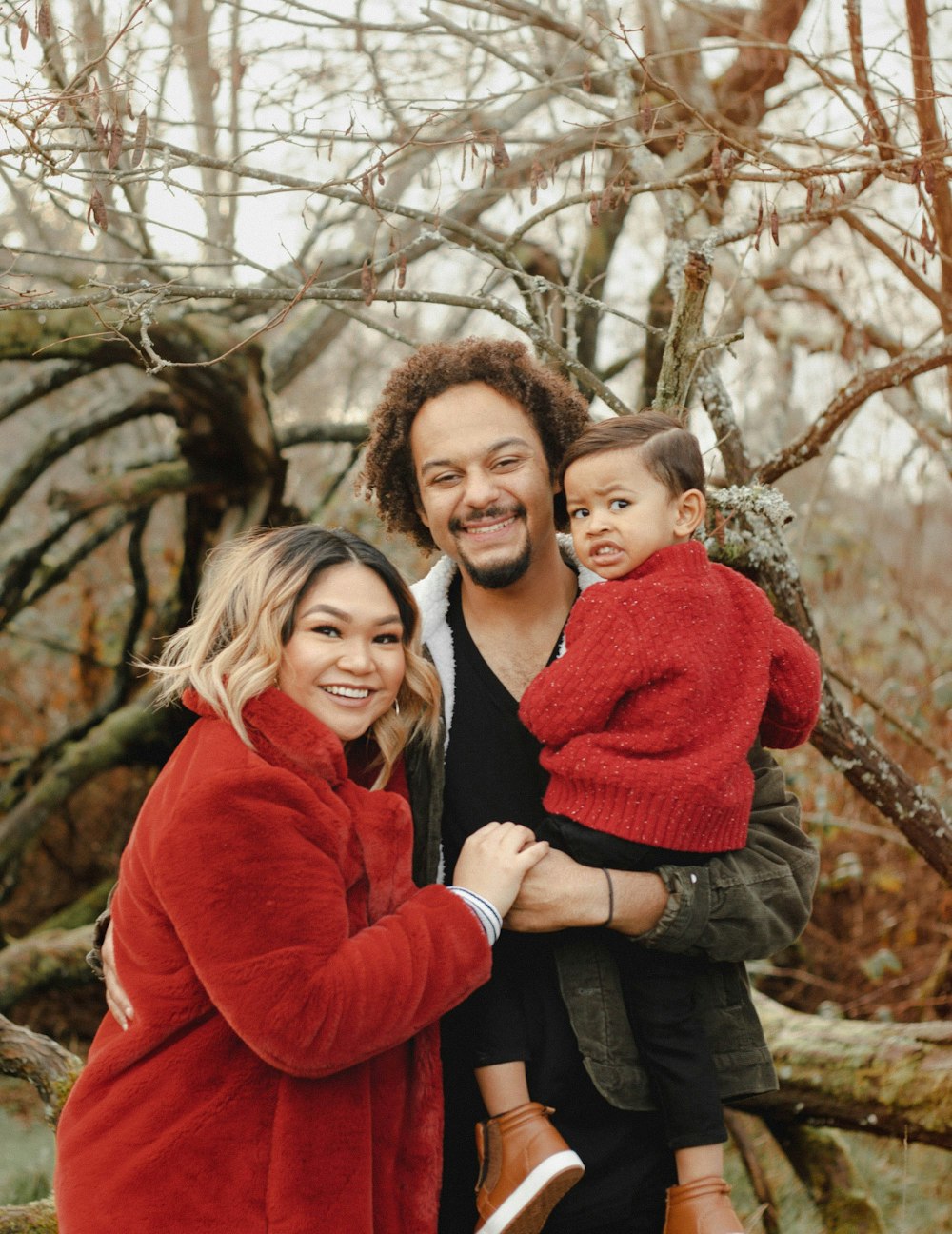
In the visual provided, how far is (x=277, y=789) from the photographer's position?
69.6 inches

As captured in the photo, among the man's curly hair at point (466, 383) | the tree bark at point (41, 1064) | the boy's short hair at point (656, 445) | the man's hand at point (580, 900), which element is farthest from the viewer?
the tree bark at point (41, 1064)

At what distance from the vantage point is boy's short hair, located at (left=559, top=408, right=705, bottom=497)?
2207 mm

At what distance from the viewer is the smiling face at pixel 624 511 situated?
221 cm

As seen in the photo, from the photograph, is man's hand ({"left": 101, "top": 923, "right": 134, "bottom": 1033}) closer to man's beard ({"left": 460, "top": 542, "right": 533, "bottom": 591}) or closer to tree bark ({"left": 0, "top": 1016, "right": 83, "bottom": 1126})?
tree bark ({"left": 0, "top": 1016, "right": 83, "bottom": 1126})

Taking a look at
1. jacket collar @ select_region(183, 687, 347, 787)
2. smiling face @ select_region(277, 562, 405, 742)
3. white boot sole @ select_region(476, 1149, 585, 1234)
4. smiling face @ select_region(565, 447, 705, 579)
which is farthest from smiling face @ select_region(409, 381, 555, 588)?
white boot sole @ select_region(476, 1149, 585, 1234)

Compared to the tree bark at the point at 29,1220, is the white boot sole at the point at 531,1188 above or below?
above

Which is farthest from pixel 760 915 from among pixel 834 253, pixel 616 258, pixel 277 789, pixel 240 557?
pixel 616 258

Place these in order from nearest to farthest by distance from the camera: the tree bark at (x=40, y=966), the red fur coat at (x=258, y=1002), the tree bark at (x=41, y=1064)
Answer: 1. the red fur coat at (x=258, y=1002)
2. the tree bark at (x=41, y=1064)
3. the tree bark at (x=40, y=966)

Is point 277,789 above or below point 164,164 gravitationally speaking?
below

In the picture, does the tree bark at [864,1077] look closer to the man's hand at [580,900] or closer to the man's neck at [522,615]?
the man's hand at [580,900]

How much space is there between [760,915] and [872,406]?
4.10m

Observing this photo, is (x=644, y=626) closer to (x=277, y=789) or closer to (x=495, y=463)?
(x=495, y=463)

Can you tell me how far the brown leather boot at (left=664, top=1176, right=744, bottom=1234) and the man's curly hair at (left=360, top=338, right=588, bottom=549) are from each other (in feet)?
4.65

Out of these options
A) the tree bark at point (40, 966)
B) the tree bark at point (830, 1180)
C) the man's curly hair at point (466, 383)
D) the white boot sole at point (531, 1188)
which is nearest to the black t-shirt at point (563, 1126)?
the white boot sole at point (531, 1188)
